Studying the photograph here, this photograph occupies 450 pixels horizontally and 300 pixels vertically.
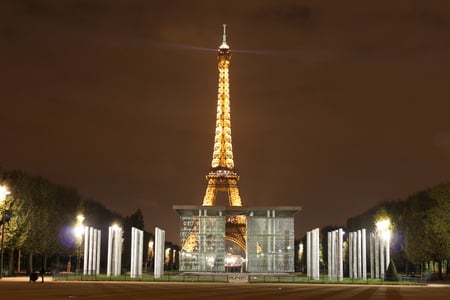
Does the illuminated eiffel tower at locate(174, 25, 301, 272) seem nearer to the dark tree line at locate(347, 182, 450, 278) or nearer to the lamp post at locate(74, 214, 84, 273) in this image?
the lamp post at locate(74, 214, 84, 273)

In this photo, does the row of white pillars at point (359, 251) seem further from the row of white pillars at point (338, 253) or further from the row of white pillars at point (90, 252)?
the row of white pillars at point (90, 252)

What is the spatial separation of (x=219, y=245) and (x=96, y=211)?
44951 mm

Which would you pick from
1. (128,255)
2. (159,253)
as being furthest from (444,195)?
(128,255)

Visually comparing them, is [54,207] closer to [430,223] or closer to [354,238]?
[354,238]

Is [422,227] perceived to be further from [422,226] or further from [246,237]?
[246,237]

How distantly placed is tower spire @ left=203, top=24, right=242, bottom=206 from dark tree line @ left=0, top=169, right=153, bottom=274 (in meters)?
31.1

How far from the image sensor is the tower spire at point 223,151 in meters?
159

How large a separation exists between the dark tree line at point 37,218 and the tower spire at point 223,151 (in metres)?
31.1

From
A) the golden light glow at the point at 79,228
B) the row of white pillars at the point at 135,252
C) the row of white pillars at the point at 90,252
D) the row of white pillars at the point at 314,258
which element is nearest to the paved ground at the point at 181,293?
the row of white pillars at the point at 135,252

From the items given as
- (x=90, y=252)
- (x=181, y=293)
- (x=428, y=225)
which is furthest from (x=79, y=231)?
(x=181, y=293)

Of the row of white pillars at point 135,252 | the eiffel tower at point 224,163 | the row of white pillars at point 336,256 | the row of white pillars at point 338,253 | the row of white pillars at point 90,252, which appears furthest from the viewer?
the eiffel tower at point 224,163

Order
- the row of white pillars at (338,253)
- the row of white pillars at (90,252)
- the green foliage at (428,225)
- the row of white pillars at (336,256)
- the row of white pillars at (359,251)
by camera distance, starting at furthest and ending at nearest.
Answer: the green foliage at (428,225)
the row of white pillars at (90,252)
the row of white pillars at (359,251)
the row of white pillars at (338,253)
the row of white pillars at (336,256)

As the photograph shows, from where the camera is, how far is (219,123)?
171m

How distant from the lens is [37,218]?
101 m
